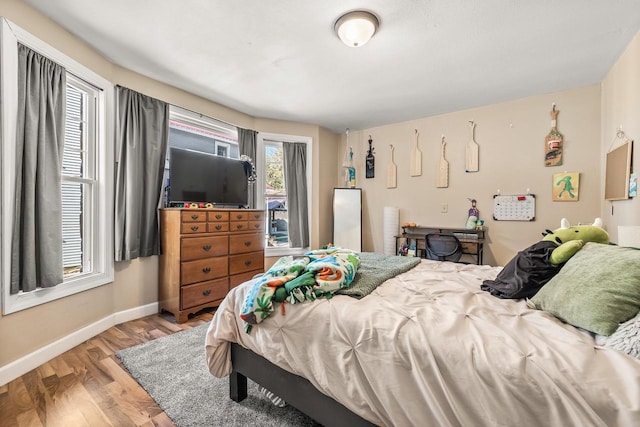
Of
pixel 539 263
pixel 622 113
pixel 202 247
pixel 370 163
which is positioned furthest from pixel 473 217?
pixel 202 247

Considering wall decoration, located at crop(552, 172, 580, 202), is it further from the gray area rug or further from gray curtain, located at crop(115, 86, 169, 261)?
gray curtain, located at crop(115, 86, 169, 261)

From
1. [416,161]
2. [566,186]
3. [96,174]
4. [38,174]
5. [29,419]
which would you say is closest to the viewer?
[29,419]

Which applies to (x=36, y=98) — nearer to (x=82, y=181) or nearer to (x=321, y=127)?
(x=82, y=181)

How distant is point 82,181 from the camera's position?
2414 mm

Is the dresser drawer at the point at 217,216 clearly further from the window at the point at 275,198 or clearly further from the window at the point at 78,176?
the window at the point at 275,198

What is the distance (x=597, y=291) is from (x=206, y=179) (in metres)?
3.31

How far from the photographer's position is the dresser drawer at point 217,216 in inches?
116

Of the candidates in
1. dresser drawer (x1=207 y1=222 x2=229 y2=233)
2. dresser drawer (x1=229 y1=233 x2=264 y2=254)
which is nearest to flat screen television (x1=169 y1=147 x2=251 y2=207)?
dresser drawer (x1=207 y1=222 x2=229 y2=233)

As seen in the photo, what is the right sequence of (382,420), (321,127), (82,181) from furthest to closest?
(321,127), (82,181), (382,420)

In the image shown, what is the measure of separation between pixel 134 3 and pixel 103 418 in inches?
100

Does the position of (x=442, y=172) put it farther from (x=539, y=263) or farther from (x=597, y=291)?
(x=597, y=291)

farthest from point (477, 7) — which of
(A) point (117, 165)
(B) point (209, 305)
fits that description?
(B) point (209, 305)

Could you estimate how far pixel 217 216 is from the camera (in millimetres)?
3021

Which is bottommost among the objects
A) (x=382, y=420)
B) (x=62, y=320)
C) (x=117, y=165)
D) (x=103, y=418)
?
(x=103, y=418)
